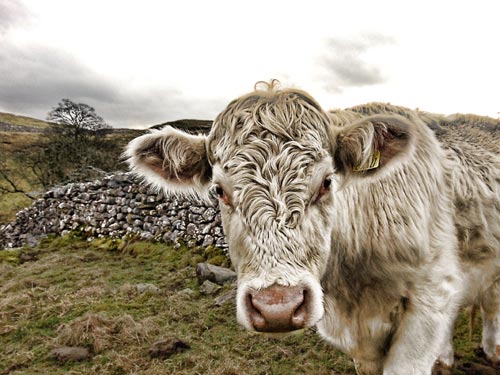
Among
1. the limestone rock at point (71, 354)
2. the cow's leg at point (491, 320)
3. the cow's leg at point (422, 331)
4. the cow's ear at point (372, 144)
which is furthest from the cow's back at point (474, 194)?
the limestone rock at point (71, 354)

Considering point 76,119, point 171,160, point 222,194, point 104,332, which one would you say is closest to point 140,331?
point 104,332

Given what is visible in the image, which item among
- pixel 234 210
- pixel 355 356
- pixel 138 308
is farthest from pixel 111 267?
pixel 234 210

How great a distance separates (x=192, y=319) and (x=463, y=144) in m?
4.97

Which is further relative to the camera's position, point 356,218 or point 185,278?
point 185,278

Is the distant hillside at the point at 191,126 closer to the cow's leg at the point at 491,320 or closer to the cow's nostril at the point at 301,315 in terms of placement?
the cow's nostril at the point at 301,315

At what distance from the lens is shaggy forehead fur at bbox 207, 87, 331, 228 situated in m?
2.13

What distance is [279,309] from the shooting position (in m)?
1.90

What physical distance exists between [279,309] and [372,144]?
1276mm

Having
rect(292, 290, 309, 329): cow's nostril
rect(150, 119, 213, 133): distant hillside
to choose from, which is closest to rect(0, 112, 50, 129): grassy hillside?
rect(150, 119, 213, 133): distant hillside

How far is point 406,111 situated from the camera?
11.4 ft

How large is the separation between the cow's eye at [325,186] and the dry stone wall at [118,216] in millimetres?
7976

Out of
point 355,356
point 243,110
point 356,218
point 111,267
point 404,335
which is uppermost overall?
point 243,110

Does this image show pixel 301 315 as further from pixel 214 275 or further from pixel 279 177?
pixel 214 275

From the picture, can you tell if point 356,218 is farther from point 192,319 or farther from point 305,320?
point 192,319
